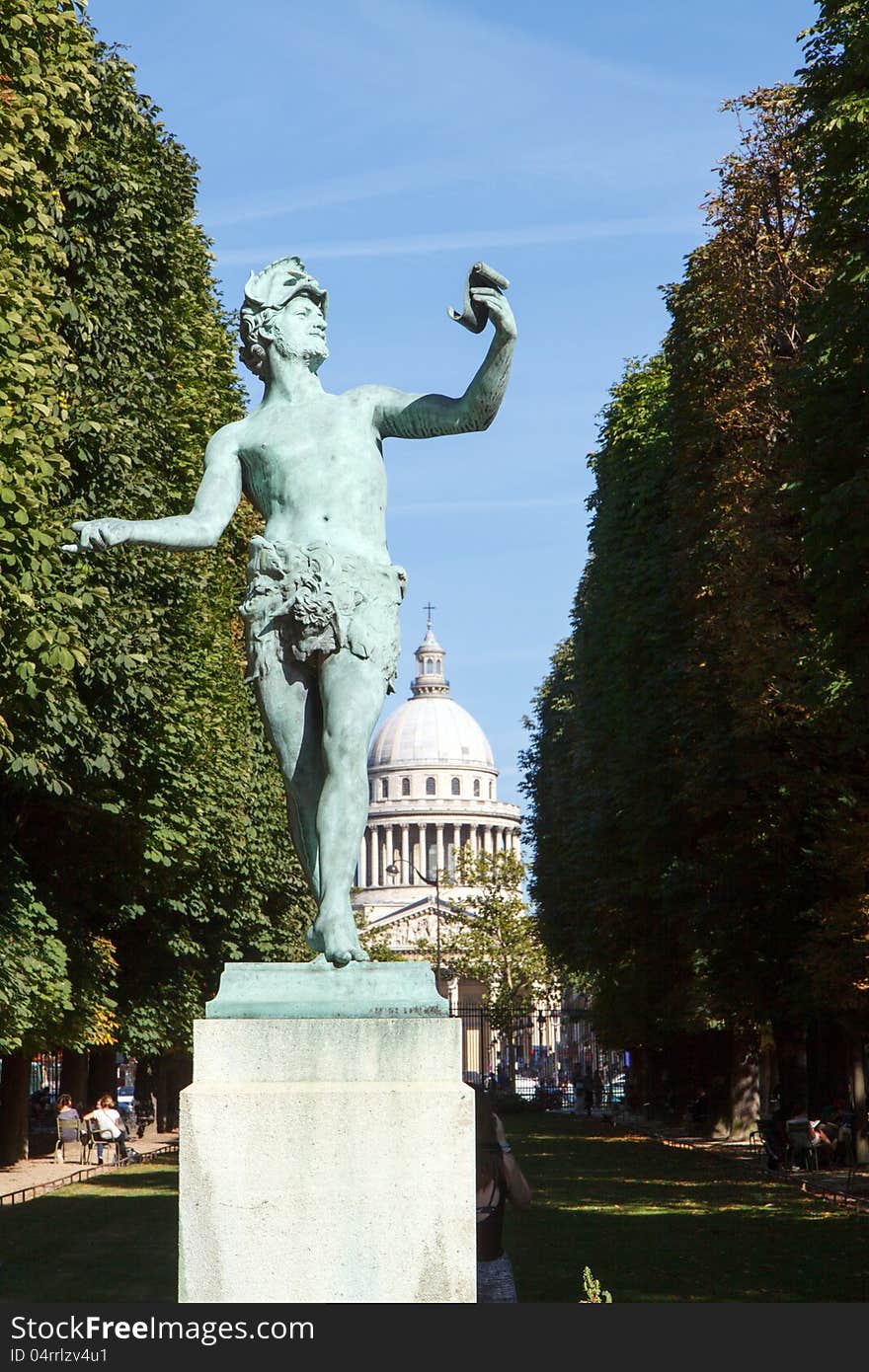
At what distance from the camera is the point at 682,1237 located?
24.0 m

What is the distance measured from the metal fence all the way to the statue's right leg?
53.3m

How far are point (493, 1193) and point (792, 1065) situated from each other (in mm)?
→ 29027

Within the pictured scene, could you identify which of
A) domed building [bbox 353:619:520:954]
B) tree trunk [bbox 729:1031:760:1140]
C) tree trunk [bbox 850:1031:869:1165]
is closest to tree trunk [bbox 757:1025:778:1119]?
tree trunk [bbox 729:1031:760:1140]

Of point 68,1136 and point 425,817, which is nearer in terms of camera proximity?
point 68,1136

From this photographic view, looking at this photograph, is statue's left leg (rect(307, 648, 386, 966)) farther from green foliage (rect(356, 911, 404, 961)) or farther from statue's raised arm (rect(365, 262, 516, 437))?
green foliage (rect(356, 911, 404, 961))

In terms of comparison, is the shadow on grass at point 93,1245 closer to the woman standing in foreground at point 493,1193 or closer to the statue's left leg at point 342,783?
the woman standing in foreground at point 493,1193

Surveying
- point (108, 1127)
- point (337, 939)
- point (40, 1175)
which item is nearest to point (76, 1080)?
point (108, 1127)

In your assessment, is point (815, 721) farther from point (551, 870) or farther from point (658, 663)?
point (551, 870)

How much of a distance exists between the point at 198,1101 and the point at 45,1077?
10731 cm

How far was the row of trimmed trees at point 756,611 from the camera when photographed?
2211cm

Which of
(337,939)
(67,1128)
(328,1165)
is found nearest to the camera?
(328,1165)

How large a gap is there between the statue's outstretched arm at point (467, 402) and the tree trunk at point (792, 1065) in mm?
32175

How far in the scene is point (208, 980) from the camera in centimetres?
4300

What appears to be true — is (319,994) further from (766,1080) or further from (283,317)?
(766,1080)
